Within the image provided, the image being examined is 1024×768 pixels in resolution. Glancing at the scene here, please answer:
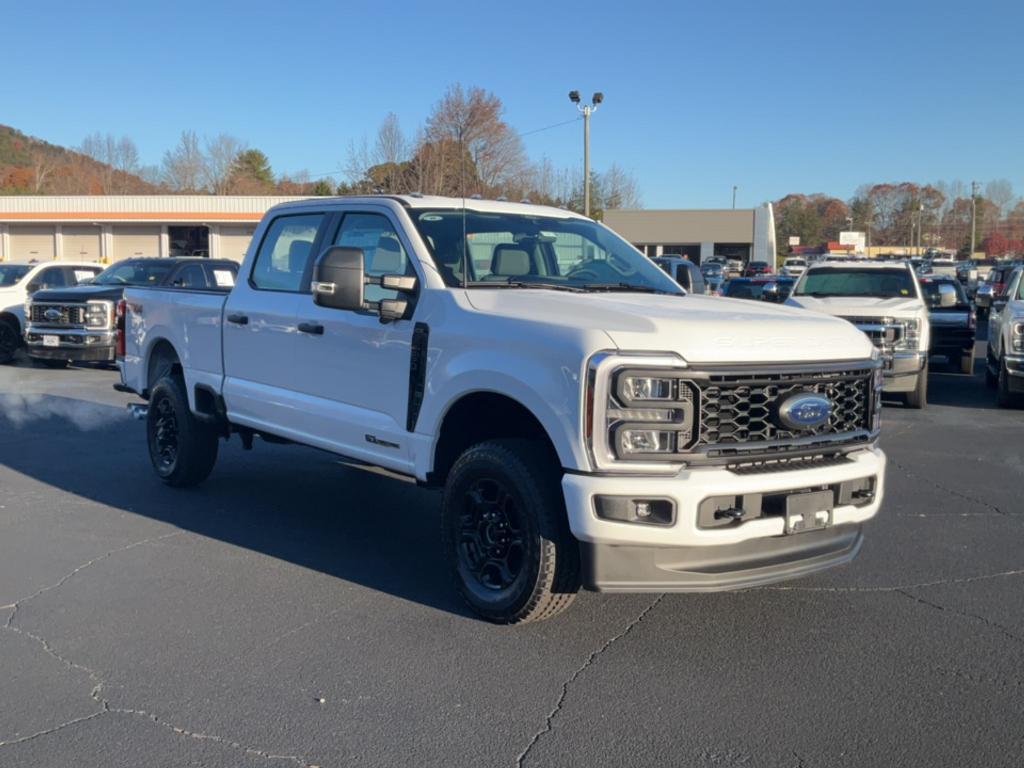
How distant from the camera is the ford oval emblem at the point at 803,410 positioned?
439cm

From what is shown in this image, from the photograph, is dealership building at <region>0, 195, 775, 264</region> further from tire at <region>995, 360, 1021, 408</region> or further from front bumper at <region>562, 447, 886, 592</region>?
front bumper at <region>562, 447, 886, 592</region>

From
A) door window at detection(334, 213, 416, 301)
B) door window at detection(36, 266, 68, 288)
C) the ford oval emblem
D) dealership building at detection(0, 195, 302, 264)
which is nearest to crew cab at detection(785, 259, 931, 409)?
door window at detection(334, 213, 416, 301)

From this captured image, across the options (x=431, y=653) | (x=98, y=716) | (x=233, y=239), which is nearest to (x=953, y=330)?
(x=431, y=653)

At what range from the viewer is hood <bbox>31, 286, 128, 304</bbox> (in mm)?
15281

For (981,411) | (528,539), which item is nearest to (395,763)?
(528,539)

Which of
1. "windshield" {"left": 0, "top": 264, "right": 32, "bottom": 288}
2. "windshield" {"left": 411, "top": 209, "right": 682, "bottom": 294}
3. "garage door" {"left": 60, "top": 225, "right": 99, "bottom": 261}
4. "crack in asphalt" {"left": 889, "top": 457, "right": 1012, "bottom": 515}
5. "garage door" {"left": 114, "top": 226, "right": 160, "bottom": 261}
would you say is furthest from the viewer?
"garage door" {"left": 60, "top": 225, "right": 99, "bottom": 261}

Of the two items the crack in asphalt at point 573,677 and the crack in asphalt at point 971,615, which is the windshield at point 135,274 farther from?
the crack in asphalt at point 971,615

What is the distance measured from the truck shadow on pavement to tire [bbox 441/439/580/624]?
302mm

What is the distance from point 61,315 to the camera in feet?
50.3

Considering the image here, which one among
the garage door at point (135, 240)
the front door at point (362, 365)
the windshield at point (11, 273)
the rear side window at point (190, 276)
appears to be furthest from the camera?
the garage door at point (135, 240)

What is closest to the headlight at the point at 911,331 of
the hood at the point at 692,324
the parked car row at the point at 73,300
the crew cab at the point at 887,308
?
the crew cab at the point at 887,308

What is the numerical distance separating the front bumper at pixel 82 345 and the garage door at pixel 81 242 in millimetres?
41783

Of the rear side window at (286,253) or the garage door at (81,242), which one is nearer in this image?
the rear side window at (286,253)

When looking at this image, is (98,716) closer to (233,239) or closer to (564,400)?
(564,400)
